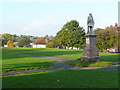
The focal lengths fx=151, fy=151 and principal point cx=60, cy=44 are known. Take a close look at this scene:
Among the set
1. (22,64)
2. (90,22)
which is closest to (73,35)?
(90,22)

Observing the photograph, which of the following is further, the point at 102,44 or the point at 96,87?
the point at 102,44

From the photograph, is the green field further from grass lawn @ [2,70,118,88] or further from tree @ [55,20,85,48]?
tree @ [55,20,85,48]

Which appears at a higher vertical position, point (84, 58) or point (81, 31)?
point (81, 31)

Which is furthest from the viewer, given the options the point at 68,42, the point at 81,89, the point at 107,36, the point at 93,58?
the point at 68,42

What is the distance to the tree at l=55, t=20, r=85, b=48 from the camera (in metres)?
56.4

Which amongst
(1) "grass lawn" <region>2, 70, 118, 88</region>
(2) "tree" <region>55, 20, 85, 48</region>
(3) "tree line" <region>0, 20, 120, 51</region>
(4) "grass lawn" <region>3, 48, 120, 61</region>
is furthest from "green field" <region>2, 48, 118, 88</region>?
(2) "tree" <region>55, 20, 85, 48</region>

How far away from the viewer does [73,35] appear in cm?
5644

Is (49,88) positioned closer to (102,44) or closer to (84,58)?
(84,58)

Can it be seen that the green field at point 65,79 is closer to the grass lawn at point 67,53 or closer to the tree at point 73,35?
the grass lawn at point 67,53

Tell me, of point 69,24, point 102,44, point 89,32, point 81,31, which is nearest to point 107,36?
point 102,44

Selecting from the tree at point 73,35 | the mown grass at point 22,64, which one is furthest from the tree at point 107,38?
the mown grass at point 22,64

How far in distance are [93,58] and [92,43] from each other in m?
1.65

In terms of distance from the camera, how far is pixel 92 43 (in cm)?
1659

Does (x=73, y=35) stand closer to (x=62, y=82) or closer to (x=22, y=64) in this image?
(x=22, y=64)
